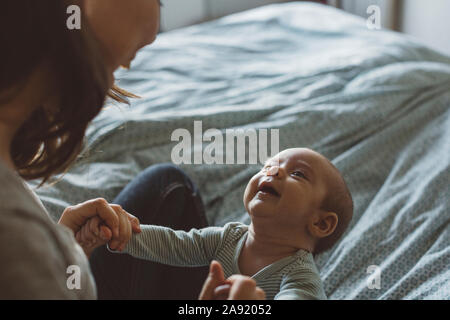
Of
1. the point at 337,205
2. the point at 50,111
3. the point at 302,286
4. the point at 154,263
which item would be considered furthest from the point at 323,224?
the point at 50,111

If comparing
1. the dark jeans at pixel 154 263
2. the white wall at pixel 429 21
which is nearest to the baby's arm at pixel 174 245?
the dark jeans at pixel 154 263

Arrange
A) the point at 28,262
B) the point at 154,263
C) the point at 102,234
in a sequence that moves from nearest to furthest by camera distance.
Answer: the point at 28,262 → the point at 102,234 → the point at 154,263

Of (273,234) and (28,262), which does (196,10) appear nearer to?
(273,234)

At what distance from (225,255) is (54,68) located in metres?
0.42

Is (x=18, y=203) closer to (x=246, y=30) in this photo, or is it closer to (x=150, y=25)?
(x=150, y=25)

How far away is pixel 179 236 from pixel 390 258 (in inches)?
18.3

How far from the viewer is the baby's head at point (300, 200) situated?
86cm

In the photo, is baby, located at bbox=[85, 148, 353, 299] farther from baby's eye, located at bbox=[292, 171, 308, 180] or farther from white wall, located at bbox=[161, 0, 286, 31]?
Answer: white wall, located at bbox=[161, 0, 286, 31]

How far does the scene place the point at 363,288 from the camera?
3.38 feet

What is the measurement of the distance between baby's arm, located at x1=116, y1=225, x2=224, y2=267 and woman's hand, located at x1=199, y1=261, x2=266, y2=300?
245 millimetres

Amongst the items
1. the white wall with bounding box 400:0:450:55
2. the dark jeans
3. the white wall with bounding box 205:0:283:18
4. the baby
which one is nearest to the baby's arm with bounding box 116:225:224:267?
the baby

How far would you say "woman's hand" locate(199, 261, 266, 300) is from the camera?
59cm

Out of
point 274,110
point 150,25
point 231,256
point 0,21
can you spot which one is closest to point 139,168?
point 274,110

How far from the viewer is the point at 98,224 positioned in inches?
Result: 30.9
